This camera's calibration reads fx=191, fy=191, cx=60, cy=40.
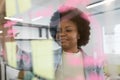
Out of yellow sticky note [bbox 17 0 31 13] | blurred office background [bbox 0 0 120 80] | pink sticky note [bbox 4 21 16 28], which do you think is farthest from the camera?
pink sticky note [bbox 4 21 16 28]

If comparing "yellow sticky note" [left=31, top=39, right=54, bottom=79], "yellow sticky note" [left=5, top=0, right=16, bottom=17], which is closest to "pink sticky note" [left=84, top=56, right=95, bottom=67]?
"yellow sticky note" [left=31, top=39, right=54, bottom=79]

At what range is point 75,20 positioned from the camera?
1.03 meters

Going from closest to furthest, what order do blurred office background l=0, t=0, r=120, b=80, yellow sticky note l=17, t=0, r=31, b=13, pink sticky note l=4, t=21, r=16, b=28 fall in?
1. blurred office background l=0, t=0, r=120, b=80
2. yellow sticky note l=17, t=0, r=31, b=13
3. pink sticky note l=4, t=21, r=16, b=28

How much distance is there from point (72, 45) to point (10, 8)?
64 cm

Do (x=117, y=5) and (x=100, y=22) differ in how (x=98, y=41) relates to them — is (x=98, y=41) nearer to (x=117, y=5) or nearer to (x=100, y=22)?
(x=100, y=22)

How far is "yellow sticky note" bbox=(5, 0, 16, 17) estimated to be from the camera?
137cm

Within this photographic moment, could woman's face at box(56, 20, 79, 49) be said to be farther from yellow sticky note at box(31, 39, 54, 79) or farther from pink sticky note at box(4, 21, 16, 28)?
pink sticky note at box(4, 21, 16, 28)

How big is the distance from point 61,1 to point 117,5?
31 cm

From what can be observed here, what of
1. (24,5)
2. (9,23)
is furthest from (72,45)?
(9,23)

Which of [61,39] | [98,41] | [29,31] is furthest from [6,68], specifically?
[98,41]

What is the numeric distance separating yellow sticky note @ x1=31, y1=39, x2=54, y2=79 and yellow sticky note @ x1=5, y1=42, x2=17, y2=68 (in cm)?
21

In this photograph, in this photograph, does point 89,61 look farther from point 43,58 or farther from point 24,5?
point 24,5

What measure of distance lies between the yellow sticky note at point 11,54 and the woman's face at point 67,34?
0.46 meters

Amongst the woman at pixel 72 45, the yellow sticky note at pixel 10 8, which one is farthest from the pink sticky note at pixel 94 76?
the yellow sticky note at pixel 10 8
